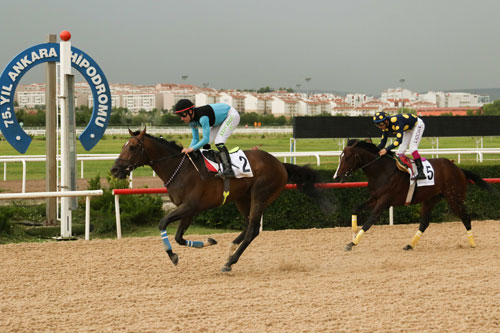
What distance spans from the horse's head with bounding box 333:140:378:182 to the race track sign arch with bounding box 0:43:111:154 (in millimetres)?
3391

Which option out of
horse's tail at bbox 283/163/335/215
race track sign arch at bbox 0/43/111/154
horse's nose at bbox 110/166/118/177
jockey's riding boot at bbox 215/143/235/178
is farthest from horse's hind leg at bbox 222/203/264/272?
race track sign arch at bbox 0/43/111/154

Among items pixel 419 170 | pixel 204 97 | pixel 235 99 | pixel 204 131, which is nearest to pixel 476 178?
pixel 419 170

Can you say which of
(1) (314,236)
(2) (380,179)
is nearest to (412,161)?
(2) (380,179)

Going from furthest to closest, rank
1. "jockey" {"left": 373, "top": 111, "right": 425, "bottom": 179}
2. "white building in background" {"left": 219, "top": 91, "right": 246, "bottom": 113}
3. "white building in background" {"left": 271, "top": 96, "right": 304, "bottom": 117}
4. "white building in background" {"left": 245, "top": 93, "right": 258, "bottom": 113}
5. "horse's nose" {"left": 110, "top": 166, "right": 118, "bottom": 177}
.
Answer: "white building in background" {"left": 245, "top": 93, "right": 258, "bottom": 113}, "white building in background" {"left": 271, "top": 96, "right": 304, "bottom": 117}, "white building in background" {"left": 219, "top": 91, "right": 246, "bottom": 113}, "jockey" {"left": 373, "top": 111, "right": 425, "bottom": 179}, "horse's nose" {"left": 110, "top": 166, "right": 118, "bottom": 177}

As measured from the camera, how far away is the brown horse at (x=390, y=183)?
6699mm

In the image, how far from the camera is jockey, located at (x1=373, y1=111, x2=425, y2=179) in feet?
22.2

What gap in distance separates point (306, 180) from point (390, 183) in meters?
0.92

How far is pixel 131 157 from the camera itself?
18.0ft

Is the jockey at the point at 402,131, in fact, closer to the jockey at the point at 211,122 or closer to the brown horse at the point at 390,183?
the brown horse at the point at 390,183

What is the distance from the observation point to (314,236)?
7828 millimetres

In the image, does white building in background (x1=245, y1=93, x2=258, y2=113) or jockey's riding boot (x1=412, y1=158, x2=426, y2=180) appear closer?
jockey's riding boot (x1=412, y1=158, x2=426, y2=180)

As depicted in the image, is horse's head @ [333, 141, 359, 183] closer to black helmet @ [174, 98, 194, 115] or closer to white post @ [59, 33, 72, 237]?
black helmet @ [174, 98, 194, 115]

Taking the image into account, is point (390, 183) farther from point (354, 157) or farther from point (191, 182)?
point (191, 182)

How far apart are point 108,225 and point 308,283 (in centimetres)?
370
